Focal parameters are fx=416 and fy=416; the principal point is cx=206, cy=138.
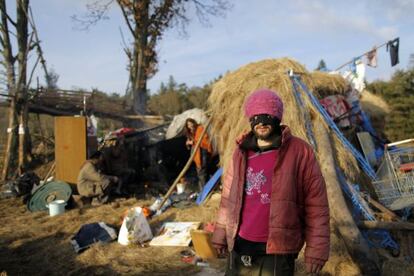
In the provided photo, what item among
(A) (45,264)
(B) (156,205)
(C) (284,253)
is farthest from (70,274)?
(C) (284,253)

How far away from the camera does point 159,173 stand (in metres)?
10.2

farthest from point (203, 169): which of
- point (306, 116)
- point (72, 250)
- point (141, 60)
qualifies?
point (141, 60)

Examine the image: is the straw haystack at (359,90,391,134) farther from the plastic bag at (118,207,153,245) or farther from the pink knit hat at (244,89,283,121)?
the pink knit hat at (244,89,283,121)

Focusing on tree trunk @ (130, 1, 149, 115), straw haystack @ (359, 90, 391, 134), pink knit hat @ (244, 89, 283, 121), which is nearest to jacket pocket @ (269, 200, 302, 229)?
pink knit hat @ (244, 89, 283, 121)

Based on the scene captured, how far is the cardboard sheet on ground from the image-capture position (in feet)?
18.8

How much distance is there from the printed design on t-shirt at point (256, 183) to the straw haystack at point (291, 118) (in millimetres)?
2542

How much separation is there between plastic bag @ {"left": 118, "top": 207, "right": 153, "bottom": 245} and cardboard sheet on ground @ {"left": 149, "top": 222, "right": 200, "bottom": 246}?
16 centimetres

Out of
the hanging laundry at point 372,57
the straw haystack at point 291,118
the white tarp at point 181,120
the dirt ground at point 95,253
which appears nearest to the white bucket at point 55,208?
the dirt ground at point 95,253

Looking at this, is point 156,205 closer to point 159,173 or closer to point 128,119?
point 159,173

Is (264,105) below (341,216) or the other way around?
the other way around

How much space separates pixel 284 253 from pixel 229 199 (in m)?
0.49

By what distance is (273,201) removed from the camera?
7.90 feet

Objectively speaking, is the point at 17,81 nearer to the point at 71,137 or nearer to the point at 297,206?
the point at 71,137

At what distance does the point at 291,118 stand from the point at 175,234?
7.75 feet
